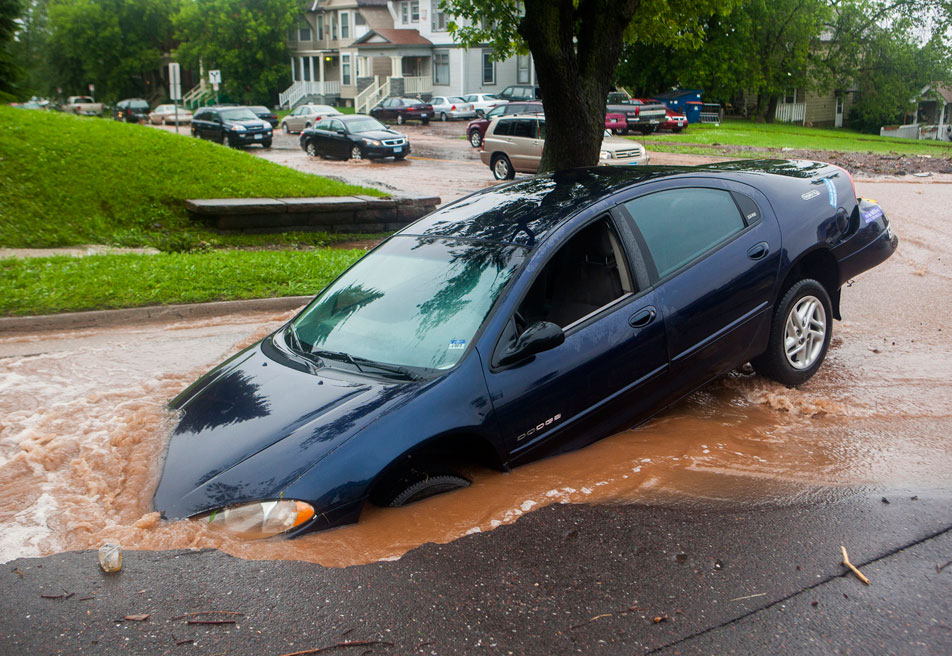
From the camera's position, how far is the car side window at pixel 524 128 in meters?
22.9

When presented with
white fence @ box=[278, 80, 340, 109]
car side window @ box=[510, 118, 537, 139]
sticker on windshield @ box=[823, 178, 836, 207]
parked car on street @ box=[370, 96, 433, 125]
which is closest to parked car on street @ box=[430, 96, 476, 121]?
parked car on street @ box=[370, 96, 433, 125]

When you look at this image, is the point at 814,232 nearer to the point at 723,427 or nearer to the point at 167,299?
the point at 723,427

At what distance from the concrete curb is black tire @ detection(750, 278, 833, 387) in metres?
5.35

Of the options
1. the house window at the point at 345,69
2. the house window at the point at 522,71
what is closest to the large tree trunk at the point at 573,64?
the house window at the point at 522,71

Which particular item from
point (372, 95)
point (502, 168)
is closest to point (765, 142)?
point (502, 168)

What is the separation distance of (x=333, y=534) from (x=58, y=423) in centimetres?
284

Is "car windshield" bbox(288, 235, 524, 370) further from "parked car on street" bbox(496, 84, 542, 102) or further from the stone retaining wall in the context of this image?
"parked car on street" bbox(496, 84, 542, 102)

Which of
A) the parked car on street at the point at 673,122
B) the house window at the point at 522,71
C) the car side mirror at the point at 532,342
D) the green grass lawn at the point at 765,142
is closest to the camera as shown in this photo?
the car side mirror at the point at 532,342

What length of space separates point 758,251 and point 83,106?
240 ft

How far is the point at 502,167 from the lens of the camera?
77.5 feet

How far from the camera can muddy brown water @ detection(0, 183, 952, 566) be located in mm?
3959

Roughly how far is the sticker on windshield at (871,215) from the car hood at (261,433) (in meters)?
4.21

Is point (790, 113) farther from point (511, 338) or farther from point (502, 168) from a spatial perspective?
point (511, 338)

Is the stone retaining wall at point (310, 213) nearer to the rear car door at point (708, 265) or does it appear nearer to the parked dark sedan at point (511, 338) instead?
the parked dark sedan at point (511, 338)
